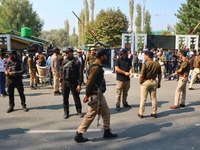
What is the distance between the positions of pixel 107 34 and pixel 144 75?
29.2 m

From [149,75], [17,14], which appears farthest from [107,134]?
[17,14]

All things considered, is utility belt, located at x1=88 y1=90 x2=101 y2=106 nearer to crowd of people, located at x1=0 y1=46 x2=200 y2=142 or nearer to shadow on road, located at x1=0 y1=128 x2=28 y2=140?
crowd of people, located at x1=0 y1=46 x2=200 y2=142

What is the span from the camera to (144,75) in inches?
228

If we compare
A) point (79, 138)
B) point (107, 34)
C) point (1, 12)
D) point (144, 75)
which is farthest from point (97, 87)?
point (1, 12)

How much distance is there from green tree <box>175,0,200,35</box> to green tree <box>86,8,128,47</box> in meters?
8.00

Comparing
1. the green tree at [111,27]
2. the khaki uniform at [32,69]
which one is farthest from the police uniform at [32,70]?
the green tree at [111,27]

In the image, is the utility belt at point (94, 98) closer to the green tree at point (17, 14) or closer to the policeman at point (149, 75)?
the policeman at point (149, 75)

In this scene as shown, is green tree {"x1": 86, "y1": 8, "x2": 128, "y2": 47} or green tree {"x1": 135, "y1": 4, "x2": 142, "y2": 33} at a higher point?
green tree {"x1": 135, "y1": 4, "x2": 142, "y2": 33}

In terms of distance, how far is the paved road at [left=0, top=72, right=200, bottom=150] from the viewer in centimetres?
A: 437

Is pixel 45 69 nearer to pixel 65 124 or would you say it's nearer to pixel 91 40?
pixel 65 124

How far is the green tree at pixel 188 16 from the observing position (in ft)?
101

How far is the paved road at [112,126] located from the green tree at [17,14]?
Answer: 135 ft

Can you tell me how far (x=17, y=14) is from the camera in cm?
4581

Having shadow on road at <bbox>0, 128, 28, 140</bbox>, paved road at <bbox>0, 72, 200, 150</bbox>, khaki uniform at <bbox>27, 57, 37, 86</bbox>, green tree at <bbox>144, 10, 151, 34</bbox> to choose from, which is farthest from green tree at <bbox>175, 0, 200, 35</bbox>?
shadow on road at <bbox>0, 128, 28, 140</bbox>
